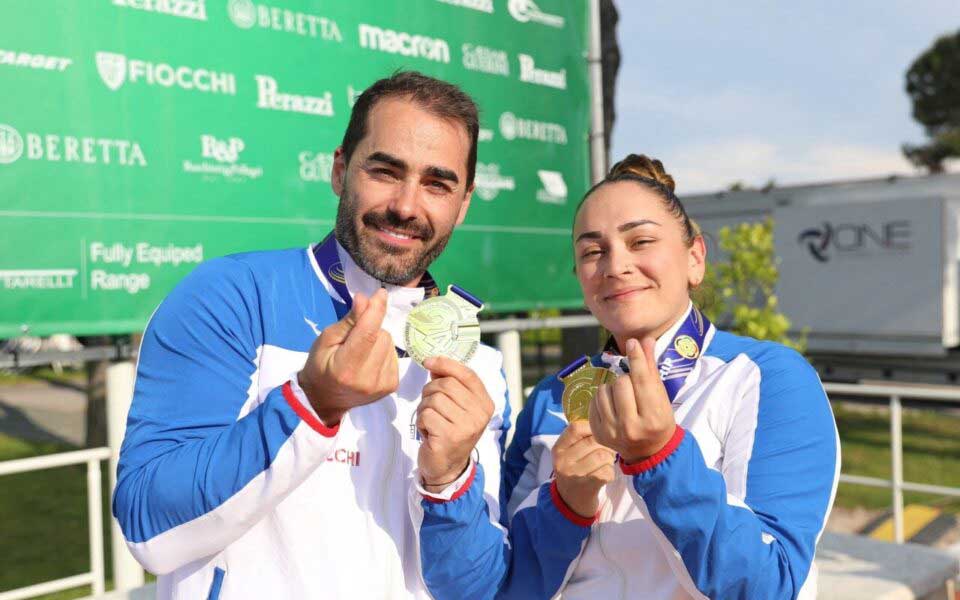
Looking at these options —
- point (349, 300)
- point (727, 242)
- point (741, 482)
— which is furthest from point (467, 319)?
point (727, 242)

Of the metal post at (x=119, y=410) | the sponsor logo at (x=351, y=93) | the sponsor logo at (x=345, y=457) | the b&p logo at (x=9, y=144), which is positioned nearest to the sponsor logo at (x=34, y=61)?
the b&p logo at (x=9, y=144)

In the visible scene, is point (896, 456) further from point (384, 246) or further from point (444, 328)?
point (384, 246)

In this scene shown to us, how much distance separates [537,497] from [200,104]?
2744mm

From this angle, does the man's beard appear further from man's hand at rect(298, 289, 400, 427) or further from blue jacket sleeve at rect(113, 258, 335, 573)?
man's hand at rect(298, 289, 400, 427)

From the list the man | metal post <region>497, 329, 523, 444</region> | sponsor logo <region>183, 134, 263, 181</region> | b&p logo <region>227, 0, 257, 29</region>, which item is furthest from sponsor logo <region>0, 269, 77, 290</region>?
metal post <region>497, 329, 523, 444</region>

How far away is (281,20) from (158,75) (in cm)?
73

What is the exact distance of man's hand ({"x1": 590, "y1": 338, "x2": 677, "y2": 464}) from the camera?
1.63 meters

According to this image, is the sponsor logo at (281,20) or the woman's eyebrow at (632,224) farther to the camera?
the sponsor logo at (281,20)

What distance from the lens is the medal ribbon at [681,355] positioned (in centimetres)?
217

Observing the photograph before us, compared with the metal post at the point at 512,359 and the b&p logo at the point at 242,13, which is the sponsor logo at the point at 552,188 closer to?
the metal post at the point at 512,359

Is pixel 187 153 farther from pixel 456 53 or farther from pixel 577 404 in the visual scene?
pixel 577 404

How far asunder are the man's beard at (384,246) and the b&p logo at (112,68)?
2.17 m

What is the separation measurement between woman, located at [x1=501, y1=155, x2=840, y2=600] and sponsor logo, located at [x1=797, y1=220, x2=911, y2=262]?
14957 mm

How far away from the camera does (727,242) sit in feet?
24.7
